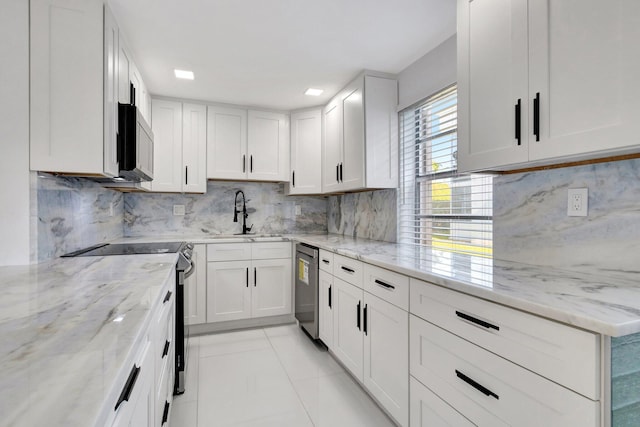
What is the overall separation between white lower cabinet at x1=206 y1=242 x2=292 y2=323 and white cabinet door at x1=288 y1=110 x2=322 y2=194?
0.69 metres

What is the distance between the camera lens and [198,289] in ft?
10.3

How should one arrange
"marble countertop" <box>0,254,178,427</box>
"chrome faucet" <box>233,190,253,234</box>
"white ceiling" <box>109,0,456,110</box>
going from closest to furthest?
"marble countertop" <box>0,254,178,427</box> → "white ceiling" <box>109,0,456,110</box> → "chrome faucet" <box>233,190,253,234</box>

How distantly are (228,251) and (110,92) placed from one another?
5.90ft

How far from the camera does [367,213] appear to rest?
3176mm

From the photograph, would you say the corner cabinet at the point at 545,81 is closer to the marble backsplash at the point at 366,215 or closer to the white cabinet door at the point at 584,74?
the white cabinet door at the point at 584,74

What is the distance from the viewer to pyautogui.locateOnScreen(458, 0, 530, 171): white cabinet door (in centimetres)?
133

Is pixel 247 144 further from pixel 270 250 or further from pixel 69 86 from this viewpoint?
pixel 69 86

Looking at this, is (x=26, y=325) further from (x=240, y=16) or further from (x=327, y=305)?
(x=327, y=305)

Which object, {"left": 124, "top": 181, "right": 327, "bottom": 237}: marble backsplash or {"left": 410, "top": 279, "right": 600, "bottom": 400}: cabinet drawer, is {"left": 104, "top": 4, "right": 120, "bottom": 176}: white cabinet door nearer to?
{"left": 124, "top": 181, "right": 327, "bottom": 237}: marble backsplash

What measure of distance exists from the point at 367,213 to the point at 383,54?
4.61 ft

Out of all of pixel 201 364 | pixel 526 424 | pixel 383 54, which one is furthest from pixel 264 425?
pixel 383 54

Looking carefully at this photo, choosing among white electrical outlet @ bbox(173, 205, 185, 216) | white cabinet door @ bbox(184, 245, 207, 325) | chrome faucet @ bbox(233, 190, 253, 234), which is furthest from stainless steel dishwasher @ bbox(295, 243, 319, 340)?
white electrical outlet @ bbox(173, 205, 185, 216)

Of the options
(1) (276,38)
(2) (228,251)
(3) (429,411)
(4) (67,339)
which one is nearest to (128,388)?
(4) (67,339)

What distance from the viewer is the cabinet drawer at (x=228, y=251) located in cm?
319
